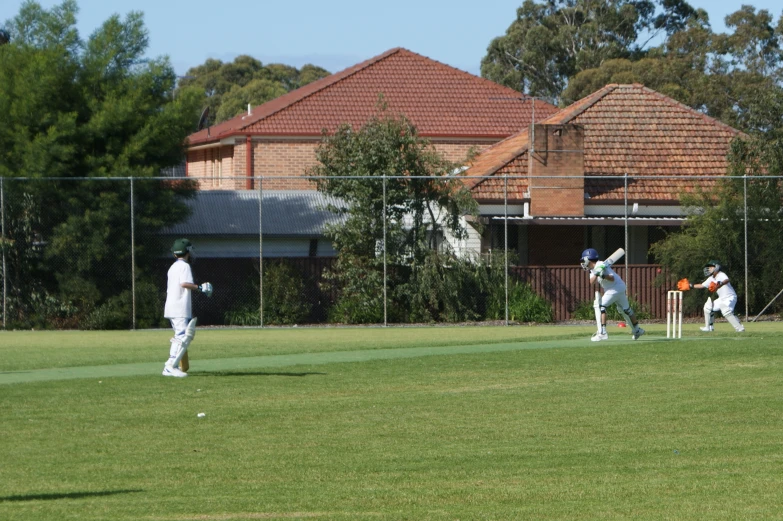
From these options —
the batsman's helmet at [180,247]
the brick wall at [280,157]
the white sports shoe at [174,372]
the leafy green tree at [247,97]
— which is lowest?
the white sports shoe at [174,372]

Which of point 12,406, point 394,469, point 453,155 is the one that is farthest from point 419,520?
point 453,155

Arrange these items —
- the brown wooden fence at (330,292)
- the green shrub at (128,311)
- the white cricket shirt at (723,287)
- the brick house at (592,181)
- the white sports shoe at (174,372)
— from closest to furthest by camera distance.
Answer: the white sports shoe at (174,372)
the white cricket shirt at (723,287)
the green shrub at (128,311)
the brown wooden fence at (330,292)
the brick house at (592,181)

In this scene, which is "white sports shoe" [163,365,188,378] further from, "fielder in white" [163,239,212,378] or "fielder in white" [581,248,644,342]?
"fielder in white" [581,248,644,342]

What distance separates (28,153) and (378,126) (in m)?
7.72

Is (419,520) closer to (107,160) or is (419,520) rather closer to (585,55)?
(107,160)

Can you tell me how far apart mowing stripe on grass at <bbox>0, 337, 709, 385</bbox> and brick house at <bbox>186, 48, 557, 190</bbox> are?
20.6 metres

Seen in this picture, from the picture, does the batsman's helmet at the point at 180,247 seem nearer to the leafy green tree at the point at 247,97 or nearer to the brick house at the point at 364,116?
the brick house at the point at 364,116

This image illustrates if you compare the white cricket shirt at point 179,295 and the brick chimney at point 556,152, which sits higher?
the brick chimney at point 556,152

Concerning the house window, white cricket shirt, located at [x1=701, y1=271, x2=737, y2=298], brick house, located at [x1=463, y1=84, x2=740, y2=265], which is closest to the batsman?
white cricket shirt, located at [x1=701, y1=271, x2=737, y2=298]

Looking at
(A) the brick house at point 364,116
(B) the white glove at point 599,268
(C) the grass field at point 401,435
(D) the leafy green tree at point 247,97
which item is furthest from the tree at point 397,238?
(D) the leafy green tree at point 247,97

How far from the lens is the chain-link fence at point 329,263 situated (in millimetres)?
25109

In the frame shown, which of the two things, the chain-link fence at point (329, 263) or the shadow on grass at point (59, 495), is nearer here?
the shadow on grass at point (59, 495)

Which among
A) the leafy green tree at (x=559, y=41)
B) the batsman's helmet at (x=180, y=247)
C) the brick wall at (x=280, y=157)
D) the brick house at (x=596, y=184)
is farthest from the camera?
the leafy green tree at (x=559, y=41)

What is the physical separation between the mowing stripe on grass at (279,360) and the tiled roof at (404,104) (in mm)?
22333
